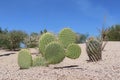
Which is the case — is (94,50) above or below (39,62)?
above

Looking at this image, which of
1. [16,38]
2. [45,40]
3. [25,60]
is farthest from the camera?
[16,38]

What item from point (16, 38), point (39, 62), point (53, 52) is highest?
point (16, 38)

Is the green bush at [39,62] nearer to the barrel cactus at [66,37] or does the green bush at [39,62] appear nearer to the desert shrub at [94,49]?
the barrel cactus at [66,37]

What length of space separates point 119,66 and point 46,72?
9.97ft

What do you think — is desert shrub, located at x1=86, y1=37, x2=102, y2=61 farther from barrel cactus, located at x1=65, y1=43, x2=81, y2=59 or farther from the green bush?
the green bush

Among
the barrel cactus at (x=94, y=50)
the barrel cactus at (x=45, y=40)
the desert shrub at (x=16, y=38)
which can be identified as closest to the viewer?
the barrel cactus at (x=45, y=40)

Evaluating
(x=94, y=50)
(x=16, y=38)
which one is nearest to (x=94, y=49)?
(x=94, y=50)

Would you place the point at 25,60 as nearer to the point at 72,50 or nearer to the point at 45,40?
the point at 45,40

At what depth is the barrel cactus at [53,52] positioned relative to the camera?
527 inches

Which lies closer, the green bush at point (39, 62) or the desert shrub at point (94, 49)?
the green bush at point (39, 62)

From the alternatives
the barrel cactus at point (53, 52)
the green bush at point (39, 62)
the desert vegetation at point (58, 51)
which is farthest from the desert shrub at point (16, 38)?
the green bush at point (39, 62)

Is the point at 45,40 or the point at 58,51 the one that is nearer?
the point at 58,51

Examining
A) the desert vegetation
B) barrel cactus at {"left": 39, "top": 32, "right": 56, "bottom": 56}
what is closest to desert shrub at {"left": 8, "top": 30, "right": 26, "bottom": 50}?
the desert vegetation

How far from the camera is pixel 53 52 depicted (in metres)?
13.5
